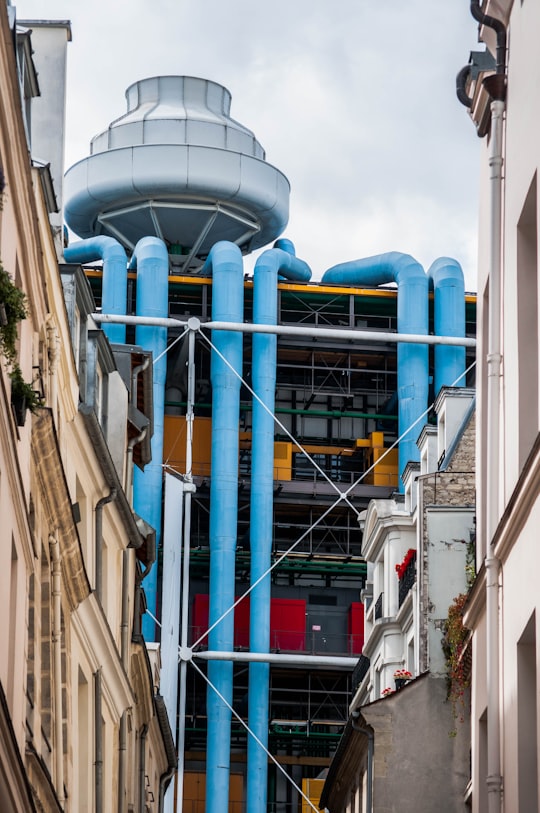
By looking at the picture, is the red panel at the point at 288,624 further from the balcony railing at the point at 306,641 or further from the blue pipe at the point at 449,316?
the blue pipe at the point at 449,316

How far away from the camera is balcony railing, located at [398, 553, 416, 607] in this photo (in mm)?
38156

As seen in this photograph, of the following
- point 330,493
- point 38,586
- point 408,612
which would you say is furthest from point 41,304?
point 330,493

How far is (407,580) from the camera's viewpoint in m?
39.0

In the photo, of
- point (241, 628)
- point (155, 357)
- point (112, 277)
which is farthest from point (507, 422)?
point (241, 628)

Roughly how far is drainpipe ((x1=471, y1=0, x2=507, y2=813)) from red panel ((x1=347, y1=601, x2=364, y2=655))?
4868 centimetres

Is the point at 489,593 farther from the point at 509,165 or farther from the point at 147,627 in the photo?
the point at 147,627

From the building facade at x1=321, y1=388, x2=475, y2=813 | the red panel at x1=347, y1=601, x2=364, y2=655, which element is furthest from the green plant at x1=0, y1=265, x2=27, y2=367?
the red panel at x1=347, y1=601, x2=364, y2=655

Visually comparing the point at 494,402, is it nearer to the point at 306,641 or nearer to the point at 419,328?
A: the point at 419,328

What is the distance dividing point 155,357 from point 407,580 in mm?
24686

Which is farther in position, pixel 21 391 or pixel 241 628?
pixel 241 628

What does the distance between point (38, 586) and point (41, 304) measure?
10.3 feet

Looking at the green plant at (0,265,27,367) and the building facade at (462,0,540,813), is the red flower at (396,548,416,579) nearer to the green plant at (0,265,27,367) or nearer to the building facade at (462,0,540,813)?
the building facade at (462,0,540,813)

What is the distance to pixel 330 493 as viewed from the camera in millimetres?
67375

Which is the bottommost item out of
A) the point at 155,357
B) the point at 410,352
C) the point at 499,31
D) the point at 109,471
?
the point at 109,471
